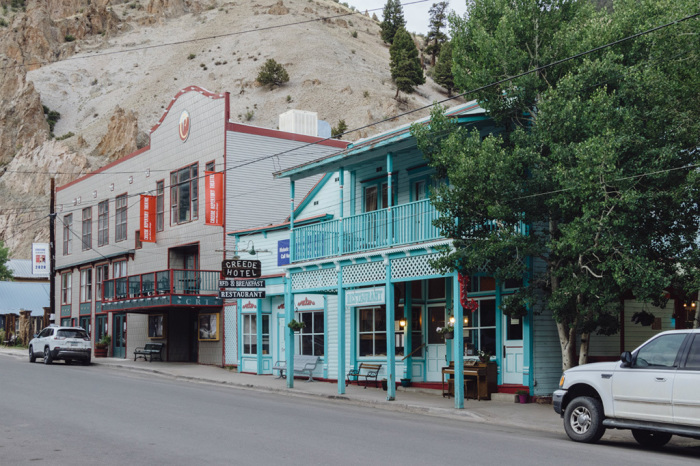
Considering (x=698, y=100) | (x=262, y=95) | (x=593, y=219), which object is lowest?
(x=593, y=219)

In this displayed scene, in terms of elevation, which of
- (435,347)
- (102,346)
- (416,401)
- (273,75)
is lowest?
(102,346)

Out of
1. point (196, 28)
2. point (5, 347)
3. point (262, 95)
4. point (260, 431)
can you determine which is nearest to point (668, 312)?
point (260, 431)

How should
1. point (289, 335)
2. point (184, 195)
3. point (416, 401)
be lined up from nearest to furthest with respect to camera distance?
1. point (416, 401)
2. point (289, 335)
3. point (184, 195)

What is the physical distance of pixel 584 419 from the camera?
11594 mm

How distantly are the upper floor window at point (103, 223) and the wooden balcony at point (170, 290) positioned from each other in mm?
8257

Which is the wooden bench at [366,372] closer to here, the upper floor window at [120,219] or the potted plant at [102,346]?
the potted plant at [102,346]

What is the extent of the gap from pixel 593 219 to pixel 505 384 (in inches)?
225

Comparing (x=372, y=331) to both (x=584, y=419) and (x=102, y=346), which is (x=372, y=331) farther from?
(x=102, y=346)

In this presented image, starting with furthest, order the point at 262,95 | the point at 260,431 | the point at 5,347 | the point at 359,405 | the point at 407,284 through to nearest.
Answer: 1. the point at 262,95
2. the point at 5,347
3. the point at 407,284
4. the point at 359,405
5. the point at 260,431

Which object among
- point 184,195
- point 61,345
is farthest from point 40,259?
point 184,195

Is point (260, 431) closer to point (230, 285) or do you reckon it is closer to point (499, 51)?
point (499, 51)

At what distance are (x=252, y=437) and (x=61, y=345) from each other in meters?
22.2

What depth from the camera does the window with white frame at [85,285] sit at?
41.7m

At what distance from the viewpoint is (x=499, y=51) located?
15922 mm
